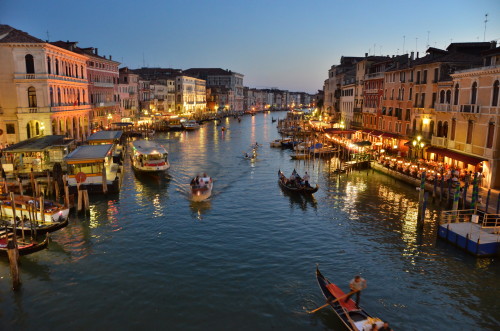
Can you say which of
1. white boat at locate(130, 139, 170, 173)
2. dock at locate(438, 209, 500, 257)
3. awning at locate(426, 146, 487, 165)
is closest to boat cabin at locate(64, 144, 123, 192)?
white boat at locate(130, 139, 170, 173)

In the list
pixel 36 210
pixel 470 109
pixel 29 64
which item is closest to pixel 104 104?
pixel 29 64

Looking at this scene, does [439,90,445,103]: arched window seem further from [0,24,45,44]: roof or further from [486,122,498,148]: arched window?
[0,24,45,44]: roof

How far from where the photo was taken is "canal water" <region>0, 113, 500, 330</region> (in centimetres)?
1349

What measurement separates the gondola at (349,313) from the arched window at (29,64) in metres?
35.9

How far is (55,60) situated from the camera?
4056cm

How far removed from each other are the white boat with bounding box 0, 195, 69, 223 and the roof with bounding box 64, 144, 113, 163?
259 inches

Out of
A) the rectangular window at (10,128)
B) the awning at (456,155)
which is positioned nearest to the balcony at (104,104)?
the rectangular window at (10,128)

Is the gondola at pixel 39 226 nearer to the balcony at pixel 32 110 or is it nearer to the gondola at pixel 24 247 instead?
the gondola at pixel 24 247

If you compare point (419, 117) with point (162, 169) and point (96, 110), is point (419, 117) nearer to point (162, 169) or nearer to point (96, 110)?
point (162, 169)

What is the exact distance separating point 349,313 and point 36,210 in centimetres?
1590

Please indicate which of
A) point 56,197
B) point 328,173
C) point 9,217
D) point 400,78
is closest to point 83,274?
point 9,217

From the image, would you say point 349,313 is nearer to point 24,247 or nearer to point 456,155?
point 24,247

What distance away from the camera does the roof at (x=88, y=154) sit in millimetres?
27406

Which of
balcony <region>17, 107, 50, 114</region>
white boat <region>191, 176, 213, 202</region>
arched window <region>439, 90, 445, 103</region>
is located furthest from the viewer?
balcony <region>17, 107, 50, 114</region>
